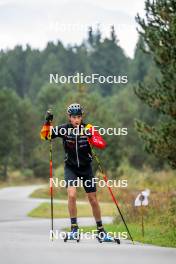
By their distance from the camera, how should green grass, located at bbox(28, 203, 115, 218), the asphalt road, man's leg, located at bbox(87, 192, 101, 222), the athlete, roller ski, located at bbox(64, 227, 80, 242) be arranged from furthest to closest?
green grass, located at bbox(28, 203, 115, 218)
man's leg, located at bbox(87, 192, 101, 222)
roller ski, located at bbox(64, 227, 80, 242)
the athlete
the asphalt road

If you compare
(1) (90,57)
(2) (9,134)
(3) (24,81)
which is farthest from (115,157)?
(1) (90,57)

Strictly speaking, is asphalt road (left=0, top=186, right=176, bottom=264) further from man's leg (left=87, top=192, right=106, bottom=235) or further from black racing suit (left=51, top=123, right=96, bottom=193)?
black racing suit (left=51, top=123, right=96, bottom=193)

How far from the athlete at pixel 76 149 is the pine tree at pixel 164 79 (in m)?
7.76

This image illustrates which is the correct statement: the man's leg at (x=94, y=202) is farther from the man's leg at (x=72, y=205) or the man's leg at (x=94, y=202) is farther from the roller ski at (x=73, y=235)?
the roller ski at (x=73, y=235)

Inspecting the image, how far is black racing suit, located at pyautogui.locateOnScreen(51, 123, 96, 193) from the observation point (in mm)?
11617

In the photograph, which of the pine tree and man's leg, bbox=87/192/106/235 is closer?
man's leg, bbox=87/192/106/235

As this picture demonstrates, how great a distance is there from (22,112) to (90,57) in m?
68.8

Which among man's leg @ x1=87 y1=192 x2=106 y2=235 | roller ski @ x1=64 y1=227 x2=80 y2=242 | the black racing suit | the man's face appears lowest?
roller ski @ x1=64 y1=227 x2=80 y2=242

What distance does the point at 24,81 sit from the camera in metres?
134

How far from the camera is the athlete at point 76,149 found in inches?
456

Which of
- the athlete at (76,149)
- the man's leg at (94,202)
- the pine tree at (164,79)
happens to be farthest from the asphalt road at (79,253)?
the pine tree at (164,79)

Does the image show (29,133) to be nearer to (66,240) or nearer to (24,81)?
(24,81)

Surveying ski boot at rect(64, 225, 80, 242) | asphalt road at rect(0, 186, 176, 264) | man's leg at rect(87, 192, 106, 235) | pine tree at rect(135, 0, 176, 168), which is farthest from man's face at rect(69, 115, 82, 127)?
pine tree at rect(135, 0, 176, 168)

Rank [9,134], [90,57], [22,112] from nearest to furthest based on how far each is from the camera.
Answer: [9,134] < [22,112] < [90,57]
